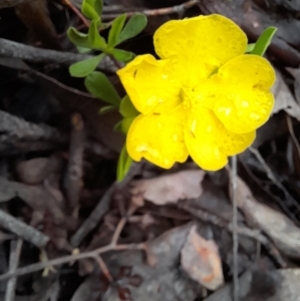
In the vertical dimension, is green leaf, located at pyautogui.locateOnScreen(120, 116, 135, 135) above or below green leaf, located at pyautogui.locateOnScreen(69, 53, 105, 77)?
below

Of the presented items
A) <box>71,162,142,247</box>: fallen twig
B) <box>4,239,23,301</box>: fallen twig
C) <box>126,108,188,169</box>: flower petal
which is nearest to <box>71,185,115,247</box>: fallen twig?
<box>71,162,142,247</box>: fallen twig

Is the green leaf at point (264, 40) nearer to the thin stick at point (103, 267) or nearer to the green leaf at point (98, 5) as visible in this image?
the green leaf at point (98, 5)

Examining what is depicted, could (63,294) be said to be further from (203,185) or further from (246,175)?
(246,175)

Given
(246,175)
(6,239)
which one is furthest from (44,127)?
(246,175)

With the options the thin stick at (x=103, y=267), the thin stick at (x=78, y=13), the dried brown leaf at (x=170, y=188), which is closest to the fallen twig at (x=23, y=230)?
the thin stick at (x=103, y=267)

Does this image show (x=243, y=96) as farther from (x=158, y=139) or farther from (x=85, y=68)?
(x=85, y=68)

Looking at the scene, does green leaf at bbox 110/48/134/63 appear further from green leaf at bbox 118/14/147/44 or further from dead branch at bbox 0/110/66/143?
dead branch at bbox 0/110/66/143
